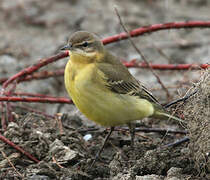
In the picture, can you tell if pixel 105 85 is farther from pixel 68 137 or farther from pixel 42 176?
pixel 42 176

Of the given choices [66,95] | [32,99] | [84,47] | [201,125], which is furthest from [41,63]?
[201,125]

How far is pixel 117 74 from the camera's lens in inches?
227

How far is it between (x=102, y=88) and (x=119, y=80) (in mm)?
436

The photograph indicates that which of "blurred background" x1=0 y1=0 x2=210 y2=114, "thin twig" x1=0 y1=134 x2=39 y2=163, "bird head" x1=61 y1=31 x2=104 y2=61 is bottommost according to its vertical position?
"blurred background" x1=0 y1=0 x2=210 y2=114

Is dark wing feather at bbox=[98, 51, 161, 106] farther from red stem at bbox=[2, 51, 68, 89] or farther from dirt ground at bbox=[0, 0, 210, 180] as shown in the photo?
red stem at bbox=[2, 51, 68, 89]

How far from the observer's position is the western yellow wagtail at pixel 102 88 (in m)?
5.26

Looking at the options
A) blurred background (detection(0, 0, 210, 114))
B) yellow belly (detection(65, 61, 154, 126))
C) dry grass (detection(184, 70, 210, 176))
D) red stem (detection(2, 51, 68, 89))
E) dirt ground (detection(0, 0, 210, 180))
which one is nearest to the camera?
dry grass (detection(184, 70, 210, 176))

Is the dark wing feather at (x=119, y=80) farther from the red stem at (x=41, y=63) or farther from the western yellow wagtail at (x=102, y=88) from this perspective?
the red stem at (x=41, y=63)

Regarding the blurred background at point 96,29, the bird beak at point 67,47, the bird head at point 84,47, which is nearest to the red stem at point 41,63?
the bird head at point 84,47

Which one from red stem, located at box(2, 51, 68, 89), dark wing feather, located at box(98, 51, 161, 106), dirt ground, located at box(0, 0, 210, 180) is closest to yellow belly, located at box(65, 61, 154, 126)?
dark wing feather, located at box(98, 51, 161, 106)

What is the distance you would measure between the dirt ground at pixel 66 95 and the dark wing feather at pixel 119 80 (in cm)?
44

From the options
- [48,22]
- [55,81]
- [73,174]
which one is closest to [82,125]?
[73,174]

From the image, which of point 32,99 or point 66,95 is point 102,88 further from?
point 66,95

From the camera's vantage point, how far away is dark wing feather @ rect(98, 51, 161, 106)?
555cm
